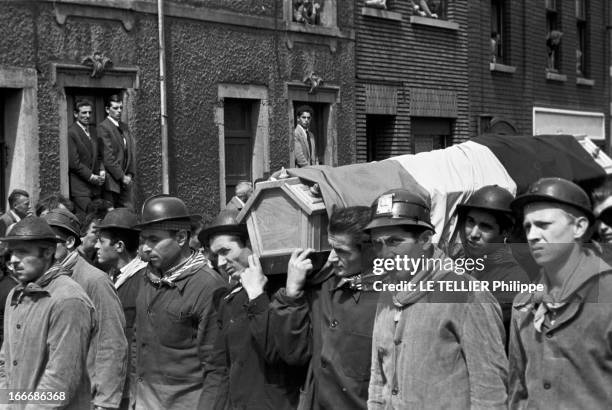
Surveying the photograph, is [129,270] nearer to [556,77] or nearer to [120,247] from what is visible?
[120,247]

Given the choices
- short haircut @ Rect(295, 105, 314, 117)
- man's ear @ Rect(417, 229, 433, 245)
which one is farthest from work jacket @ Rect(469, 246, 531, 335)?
short haircut @ Rect(295, 105, 314, 117)

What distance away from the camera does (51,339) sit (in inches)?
224

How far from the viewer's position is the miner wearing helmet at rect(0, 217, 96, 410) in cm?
566

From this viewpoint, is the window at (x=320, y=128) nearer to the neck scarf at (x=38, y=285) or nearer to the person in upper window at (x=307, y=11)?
the person in upper window at (x=307, y=11)

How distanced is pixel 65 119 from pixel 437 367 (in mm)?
9673

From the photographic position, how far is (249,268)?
5.82 metres

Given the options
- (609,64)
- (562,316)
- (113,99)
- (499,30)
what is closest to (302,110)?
(113,99)

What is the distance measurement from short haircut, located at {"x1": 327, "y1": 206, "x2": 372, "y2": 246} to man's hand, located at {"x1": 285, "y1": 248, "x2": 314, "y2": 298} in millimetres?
287

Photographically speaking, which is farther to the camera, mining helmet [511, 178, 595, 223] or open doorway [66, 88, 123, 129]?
open doorway [66, 88, 123, 129]

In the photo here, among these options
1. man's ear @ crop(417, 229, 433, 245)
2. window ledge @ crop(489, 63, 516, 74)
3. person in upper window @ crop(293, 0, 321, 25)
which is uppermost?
person in upper window @ crop(293, 0, 321, 25)

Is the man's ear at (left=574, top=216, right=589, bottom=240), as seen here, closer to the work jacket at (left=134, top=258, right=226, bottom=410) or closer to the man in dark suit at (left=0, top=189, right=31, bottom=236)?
the work jacket at (left=134, top=258, right=226, bottom=410)

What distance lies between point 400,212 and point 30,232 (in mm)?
2175

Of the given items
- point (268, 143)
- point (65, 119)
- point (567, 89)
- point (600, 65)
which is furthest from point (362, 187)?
point (600, 65)

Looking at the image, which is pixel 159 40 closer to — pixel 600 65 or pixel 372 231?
pixel 372 231
